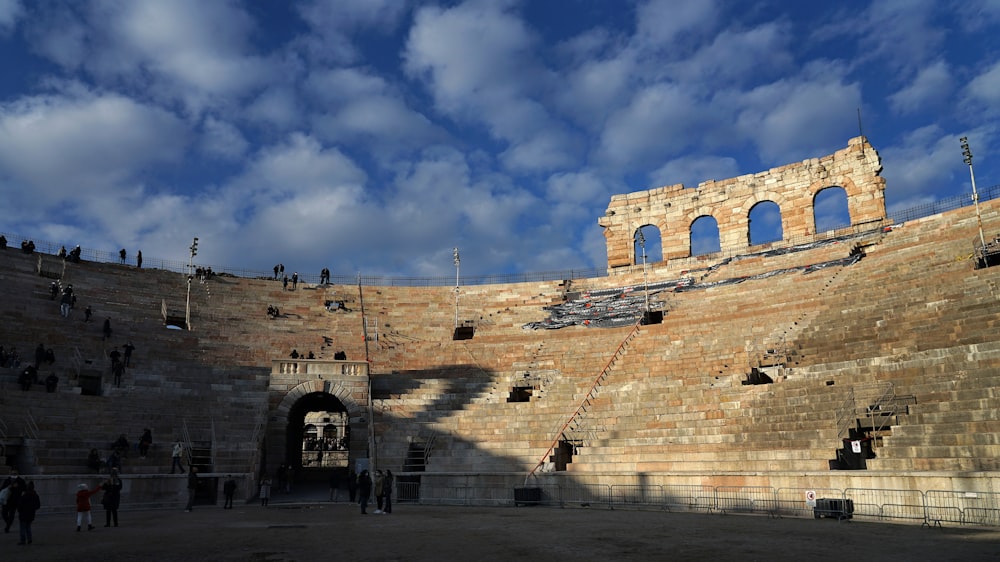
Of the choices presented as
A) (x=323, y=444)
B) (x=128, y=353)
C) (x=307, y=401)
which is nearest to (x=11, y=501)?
(x=128, y=353)

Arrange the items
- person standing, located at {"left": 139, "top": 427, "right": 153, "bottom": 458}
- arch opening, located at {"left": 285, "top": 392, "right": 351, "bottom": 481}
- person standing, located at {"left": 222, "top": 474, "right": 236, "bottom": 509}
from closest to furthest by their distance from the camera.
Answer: person standing, located at {"left": 222, "top": 474, "right": 236, "bottom": 509} → person standing, located at {"left": 139, "top": 427, "right": 153, "bottom": 458} → arch opening, located at {"left": 285, "top": 392, "right": 351, "bottom": 481}

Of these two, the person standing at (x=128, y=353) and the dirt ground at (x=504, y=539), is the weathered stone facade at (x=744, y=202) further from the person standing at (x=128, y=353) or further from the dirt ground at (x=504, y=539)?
the dirt ground at (x=504, y=539)

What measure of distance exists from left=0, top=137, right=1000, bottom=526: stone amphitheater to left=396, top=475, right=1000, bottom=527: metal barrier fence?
63mm

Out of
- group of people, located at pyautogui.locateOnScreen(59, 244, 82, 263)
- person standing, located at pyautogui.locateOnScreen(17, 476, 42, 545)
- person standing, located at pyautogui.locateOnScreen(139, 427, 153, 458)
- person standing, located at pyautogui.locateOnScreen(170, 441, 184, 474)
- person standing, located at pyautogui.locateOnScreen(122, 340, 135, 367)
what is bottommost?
person standing, located at pyautogui.locateOnScreen(17, 476, 42, 545)

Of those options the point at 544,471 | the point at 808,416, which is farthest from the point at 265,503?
the point at 808,416

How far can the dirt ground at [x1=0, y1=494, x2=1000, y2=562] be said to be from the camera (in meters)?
11.6

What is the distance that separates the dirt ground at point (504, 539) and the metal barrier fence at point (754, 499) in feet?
2.80

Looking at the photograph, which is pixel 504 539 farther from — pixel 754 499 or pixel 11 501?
pixel 11 501

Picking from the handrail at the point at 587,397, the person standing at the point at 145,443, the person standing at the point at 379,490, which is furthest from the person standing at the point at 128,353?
the handrail at the point at 587,397

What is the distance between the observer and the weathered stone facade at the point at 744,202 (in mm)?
41844

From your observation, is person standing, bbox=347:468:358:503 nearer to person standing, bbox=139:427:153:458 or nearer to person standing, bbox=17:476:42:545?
person standing, bbox=139:427:153:458

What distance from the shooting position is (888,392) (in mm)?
20484

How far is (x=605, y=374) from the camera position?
3020 cm

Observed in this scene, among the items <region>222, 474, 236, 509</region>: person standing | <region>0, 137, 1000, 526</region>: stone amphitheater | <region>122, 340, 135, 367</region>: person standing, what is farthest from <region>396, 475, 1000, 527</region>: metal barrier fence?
<region>122, 340, 135, 367</region>: person standing
